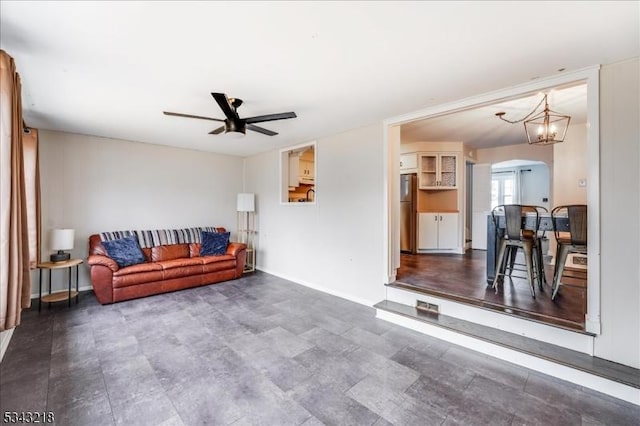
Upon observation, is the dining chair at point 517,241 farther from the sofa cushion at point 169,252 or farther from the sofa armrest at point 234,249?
the sofa cushion at point 169,252

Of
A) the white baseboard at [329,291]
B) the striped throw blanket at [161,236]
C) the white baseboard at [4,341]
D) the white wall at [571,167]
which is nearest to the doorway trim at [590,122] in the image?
the white baseboard at [329,291]

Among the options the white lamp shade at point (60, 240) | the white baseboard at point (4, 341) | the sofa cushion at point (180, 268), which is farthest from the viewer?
the sofa cushion at point (180, 268)

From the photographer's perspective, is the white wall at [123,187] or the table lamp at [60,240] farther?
the white wall at [123,187]

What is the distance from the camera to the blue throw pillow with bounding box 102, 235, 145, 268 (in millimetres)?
4094

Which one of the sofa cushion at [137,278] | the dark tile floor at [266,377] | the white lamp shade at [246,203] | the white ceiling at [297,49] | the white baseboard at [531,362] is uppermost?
the white ceiling at [297,49]

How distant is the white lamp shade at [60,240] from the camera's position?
3641 mm

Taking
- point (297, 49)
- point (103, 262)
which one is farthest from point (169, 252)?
point (297, 49)

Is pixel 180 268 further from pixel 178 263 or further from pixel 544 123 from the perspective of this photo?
pixel 544 123

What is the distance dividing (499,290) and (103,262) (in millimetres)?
5148

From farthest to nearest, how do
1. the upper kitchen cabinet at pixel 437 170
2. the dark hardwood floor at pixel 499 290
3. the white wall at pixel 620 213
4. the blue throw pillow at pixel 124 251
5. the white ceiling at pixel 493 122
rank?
the upper kitchen cabinet at pixel 437 170 → the blue throw pillow at pixel 124 251 → the white ceiling at pixel 493 122 → the dark hardwood floor at pixel 499 290 → the white wall at pixel 620 213

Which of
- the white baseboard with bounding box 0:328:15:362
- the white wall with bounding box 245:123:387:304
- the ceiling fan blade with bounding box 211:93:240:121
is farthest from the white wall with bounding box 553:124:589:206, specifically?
the white baseboard with bounding box 0:328:15:362

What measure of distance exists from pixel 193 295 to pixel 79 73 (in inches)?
120

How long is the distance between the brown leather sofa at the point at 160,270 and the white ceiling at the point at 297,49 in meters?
2.06

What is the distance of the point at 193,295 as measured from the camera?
13.7ft
